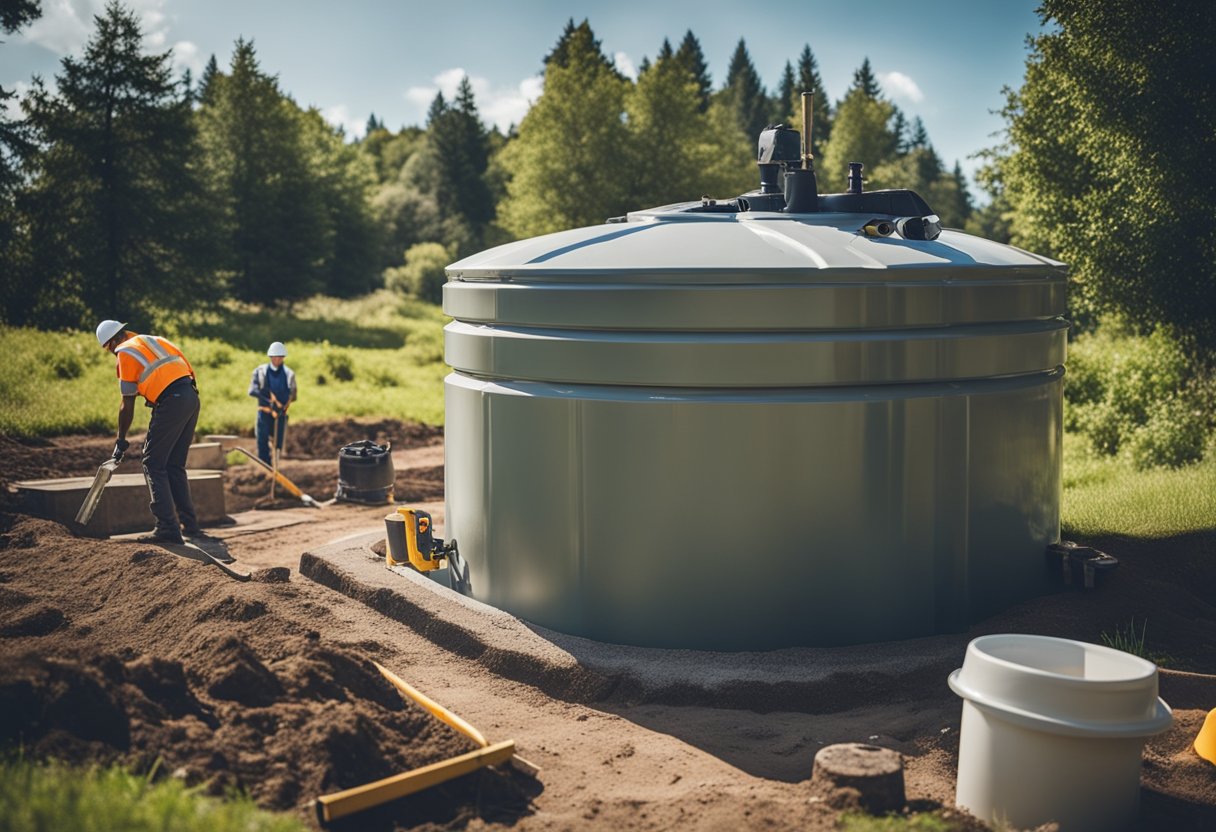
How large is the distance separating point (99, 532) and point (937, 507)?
7.40 m

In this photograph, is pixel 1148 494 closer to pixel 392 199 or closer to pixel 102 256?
pixel 102 256

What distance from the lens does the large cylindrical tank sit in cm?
609

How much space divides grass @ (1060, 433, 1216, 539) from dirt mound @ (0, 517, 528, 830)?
5.96 metres

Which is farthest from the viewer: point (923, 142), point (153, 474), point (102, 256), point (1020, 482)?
point (923, 142)

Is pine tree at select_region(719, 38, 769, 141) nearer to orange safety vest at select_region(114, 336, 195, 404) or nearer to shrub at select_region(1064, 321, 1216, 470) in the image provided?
shrub at select_region(1064, 321, 1216, 470)

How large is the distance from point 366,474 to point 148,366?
315 centimetres

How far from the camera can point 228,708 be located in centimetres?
481

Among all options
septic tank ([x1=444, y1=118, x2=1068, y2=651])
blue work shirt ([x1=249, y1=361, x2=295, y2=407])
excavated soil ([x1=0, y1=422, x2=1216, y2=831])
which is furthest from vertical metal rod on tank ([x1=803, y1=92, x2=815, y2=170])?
blue work shirt ([x1=249, y1=361, x2=295, y2=407])

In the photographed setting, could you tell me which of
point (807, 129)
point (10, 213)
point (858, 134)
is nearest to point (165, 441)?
point (807, 129)

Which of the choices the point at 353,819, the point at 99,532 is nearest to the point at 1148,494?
the point at 353,819

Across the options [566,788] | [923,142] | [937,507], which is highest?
[923,142]

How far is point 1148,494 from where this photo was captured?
10.2 metres

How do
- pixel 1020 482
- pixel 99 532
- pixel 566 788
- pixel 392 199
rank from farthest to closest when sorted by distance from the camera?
1. pixel 392 199
2. pixel 99 532
3. pixel 1020 482
4. pixel 566 788

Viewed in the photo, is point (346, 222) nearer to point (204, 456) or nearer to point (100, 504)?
point (204, 456)
